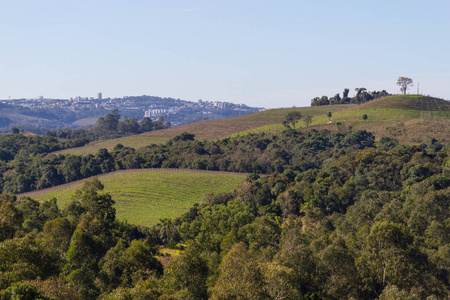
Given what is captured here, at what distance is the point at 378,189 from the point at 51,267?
6469cm

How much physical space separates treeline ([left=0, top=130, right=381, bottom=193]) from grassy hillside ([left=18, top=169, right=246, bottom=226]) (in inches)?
393

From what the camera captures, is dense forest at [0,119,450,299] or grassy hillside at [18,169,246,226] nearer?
dense forest at [0,119,450,299]

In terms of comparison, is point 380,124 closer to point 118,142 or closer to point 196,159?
point 196,159

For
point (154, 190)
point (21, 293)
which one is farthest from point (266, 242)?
point (154, 190)

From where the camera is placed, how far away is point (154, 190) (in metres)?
105

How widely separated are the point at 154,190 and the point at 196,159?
26340mm

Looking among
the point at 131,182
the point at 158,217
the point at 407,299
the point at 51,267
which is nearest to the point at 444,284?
the point at 407,299

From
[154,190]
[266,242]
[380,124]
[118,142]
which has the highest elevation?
[380,124]

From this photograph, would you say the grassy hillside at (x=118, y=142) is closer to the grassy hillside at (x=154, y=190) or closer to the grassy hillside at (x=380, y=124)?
the grassy hillside at (x=380, y=124)

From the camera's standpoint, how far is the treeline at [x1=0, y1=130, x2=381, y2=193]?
12550 centimetres

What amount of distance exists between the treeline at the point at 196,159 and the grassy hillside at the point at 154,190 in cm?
998

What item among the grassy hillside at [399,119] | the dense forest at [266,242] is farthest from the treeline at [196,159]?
the dense forest at [266,242]

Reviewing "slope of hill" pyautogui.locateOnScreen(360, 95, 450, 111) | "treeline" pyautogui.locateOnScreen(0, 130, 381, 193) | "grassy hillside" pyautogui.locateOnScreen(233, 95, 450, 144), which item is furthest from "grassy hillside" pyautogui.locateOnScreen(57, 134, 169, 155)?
"slope of hill" pyautogui.locateOnScreen(360, 95, 450, 111)

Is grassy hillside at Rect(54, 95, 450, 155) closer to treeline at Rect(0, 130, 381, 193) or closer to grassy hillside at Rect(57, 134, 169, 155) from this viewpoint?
grassy hillside at Rect(57, 134, 169, 155)
